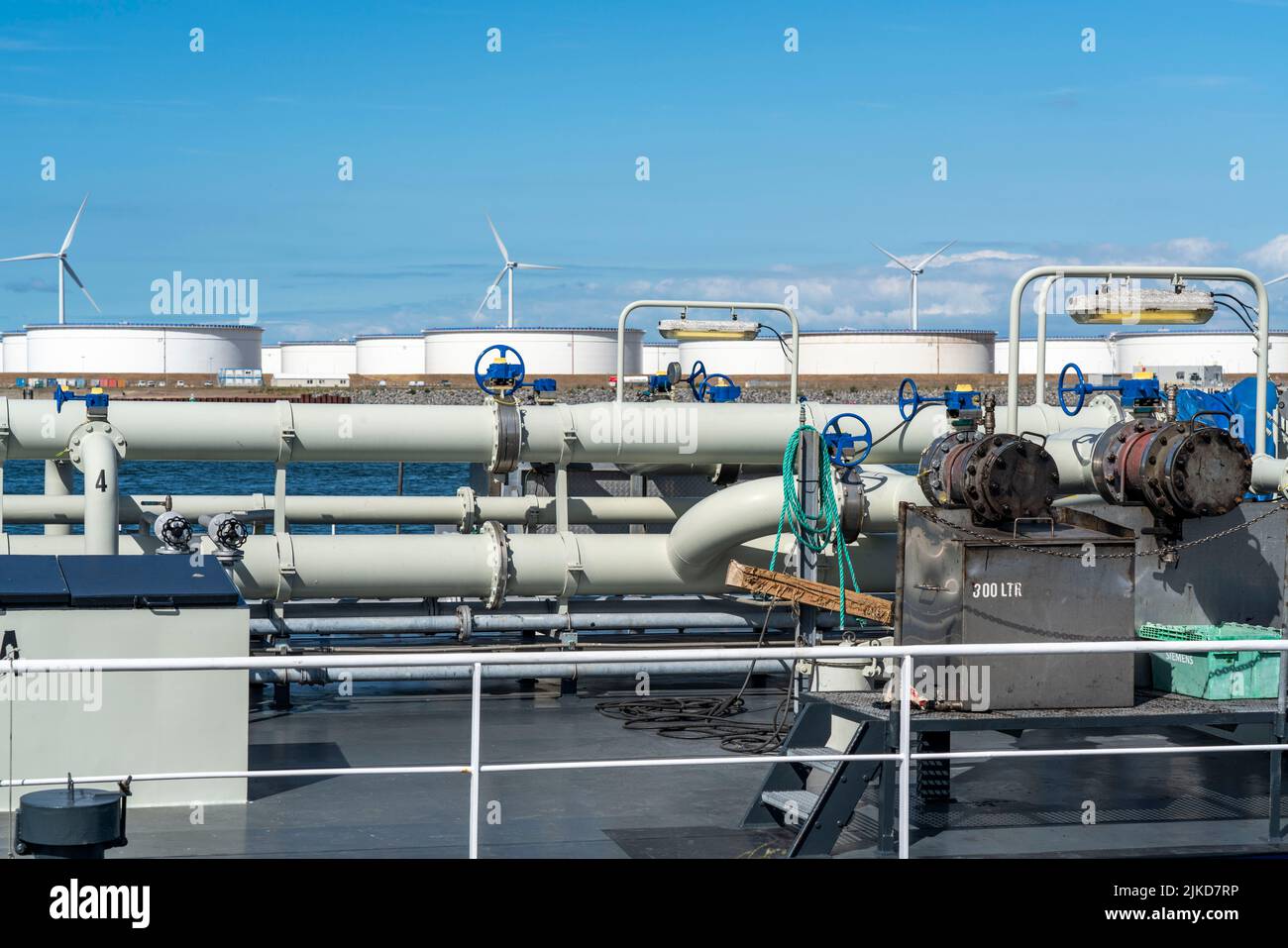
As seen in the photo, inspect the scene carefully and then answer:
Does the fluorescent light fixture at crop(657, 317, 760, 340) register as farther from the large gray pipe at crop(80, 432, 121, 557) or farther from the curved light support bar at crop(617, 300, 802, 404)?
the large gray pipe at crop(80, 432, 121, 557)

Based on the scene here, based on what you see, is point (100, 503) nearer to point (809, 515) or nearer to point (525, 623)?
point (525, 623)

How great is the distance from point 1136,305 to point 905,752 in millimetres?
4529

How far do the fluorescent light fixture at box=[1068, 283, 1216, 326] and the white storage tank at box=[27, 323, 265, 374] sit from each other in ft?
236

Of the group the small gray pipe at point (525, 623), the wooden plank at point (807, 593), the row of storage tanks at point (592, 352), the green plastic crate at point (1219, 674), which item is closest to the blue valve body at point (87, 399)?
the small gray pipe at point (525, 623)

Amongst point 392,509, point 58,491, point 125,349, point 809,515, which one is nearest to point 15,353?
point 125,349

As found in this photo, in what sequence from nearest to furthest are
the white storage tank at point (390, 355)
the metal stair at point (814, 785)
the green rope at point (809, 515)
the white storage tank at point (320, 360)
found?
1. the metal stair at point (814, 785)
2. the green rope at point (809, 515)
3. the white storage tank at point (390, 355)
4. the white storage tank at point (320, 360)

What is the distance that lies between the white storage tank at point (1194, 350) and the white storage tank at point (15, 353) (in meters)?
54.8

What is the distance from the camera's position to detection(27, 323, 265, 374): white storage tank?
251ft

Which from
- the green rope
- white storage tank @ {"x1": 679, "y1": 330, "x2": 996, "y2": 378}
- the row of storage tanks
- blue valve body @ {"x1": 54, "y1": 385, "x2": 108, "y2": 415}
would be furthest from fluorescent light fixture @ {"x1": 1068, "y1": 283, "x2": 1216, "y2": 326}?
white storage tank @ {"x1": 679, "y1": 330, "x2": 996, "y2": 378}

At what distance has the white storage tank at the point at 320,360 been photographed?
8838cm

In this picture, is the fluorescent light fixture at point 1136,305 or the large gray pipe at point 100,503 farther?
the large gray pipe at point 100,503

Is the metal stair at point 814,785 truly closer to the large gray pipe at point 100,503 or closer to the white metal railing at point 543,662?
the white metal railing at point 543,662
